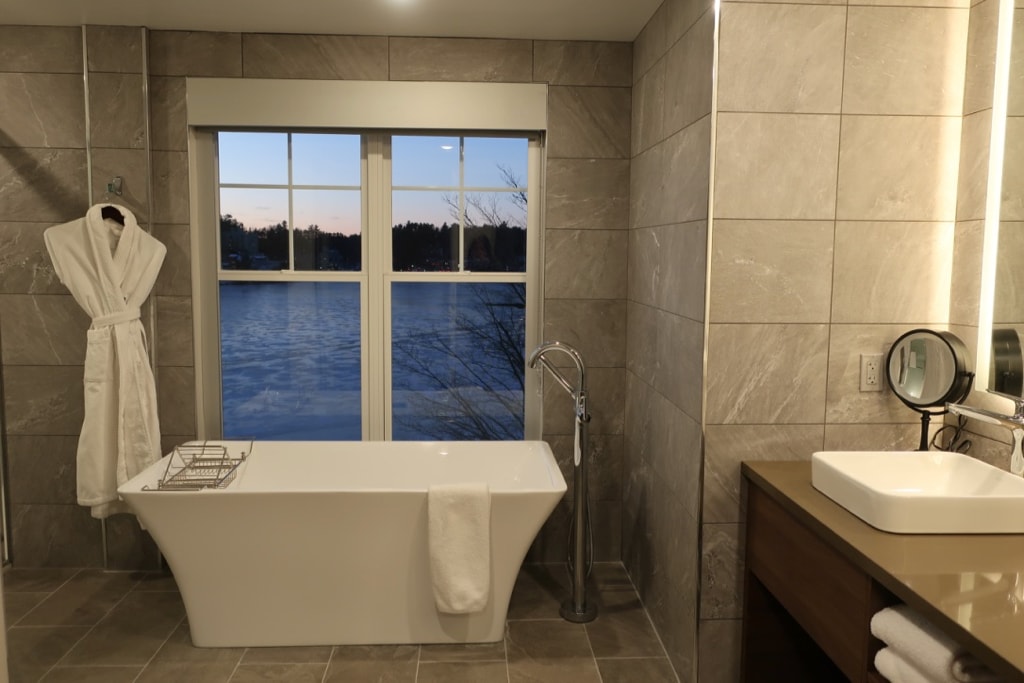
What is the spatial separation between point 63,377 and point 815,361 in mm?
3221

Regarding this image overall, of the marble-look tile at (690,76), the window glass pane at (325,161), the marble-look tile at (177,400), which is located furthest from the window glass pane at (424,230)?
the marble-look tile at (690,76)

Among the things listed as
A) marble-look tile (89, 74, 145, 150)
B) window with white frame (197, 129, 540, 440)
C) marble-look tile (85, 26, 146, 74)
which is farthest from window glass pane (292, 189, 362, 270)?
marble-look tile (85, 26, 146, 74)

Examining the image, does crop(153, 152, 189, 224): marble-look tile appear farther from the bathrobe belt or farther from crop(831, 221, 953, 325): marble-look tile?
crop(831, 221, 953, 325): marble-look tile

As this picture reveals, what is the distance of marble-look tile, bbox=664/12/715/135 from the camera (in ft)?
8.46

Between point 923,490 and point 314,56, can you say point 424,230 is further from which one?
point 923,490

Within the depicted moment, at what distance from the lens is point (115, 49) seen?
11.7ft

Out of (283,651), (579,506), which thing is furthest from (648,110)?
(283,651)

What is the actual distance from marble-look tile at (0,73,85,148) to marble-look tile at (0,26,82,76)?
3 cm

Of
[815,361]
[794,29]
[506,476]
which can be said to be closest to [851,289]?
[815,361]

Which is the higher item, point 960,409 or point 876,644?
point 960,409

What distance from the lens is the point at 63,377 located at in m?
3.71

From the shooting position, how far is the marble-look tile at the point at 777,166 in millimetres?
2551

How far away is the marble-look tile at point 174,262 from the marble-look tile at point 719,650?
2.65 m

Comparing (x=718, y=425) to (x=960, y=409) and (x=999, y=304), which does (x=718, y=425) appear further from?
(x=999, y=304)
